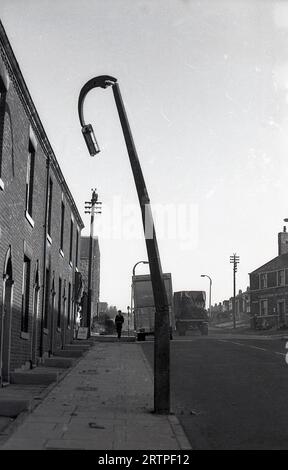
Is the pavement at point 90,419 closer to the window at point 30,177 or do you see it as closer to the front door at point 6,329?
the front door at point 6,329

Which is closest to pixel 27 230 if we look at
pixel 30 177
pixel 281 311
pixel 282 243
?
pixel 30 177

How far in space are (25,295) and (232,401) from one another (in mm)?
6617

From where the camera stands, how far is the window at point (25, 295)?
1439 cm

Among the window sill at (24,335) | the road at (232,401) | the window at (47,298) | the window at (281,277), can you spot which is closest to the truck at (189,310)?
the window at (281,277)

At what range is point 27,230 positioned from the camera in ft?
45.4

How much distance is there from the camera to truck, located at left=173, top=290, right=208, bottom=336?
1718 inches

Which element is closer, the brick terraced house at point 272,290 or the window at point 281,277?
the brick terraced house at point 272,290

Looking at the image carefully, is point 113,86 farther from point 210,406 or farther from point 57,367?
point 57,367

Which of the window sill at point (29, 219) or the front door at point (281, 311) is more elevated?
the window sill at point (29, 219)

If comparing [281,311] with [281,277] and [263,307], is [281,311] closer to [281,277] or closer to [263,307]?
[281,277]

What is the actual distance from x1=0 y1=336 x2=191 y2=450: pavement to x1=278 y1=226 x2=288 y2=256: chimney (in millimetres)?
52374

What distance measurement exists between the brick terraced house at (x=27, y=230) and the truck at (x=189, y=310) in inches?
890

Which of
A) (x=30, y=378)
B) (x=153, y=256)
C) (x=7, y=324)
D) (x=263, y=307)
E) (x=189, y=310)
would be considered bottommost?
(x=30, y=378)
